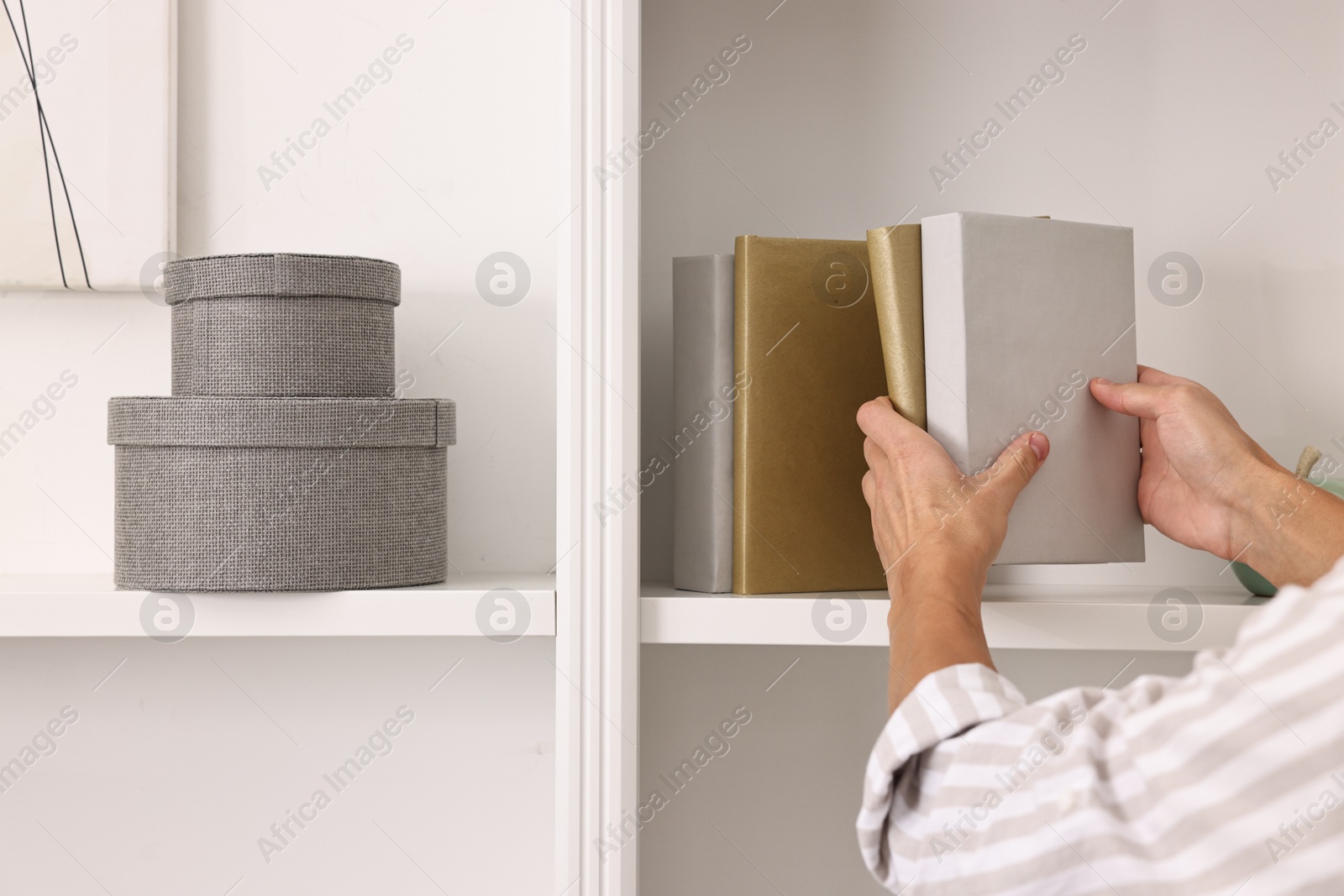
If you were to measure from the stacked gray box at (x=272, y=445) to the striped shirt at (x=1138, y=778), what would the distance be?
1.39ft

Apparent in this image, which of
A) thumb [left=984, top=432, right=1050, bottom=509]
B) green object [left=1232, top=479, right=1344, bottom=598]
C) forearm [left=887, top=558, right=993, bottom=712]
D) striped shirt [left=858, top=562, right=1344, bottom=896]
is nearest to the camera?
striped shirt [left=858, top=562, right=1344, bottom=896]

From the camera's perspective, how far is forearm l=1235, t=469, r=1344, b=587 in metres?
0.67

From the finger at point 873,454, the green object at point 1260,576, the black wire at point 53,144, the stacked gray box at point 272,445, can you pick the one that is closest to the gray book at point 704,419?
the finger at point 873,454

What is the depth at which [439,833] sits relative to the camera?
92 centimetres

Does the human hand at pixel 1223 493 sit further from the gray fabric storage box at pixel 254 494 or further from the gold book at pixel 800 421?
the gray fabric storage box at pixel 254 494

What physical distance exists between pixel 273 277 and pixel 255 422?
11 centimetres

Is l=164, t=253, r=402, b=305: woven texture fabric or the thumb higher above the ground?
l=164, t=253, r=402, b=305: woven texture fabric

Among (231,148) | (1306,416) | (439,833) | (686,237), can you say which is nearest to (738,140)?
(686,237)

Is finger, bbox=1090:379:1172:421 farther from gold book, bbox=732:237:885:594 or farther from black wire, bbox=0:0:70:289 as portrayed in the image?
black wire, bbox=0:0:70:289

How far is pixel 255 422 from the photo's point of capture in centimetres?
68

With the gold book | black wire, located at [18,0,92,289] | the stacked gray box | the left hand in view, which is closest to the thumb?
the left hand

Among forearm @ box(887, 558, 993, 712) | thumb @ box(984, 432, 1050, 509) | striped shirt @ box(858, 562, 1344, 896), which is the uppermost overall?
thumb @ box(984, 432, 1050, 509)

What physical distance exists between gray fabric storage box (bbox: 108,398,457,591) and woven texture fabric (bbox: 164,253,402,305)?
0.09 metres

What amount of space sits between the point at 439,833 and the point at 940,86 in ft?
2.97
